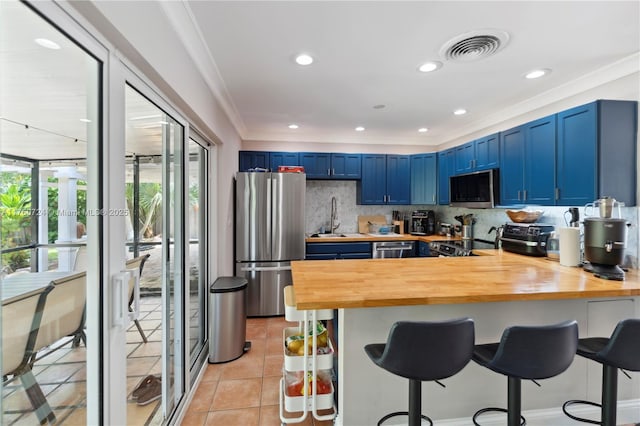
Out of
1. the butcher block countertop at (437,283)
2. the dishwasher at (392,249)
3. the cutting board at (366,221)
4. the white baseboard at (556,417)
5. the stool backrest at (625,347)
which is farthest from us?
the cutting board at (366,221)

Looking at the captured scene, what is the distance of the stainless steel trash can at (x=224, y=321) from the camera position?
2678mm

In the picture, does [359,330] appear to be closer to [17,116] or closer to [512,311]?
[512,311]

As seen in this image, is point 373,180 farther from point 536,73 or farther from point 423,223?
point 536,73

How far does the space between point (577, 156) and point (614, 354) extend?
68.4 inches

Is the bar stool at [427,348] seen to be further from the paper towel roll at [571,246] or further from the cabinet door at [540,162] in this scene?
the cabinet door at [540,162]

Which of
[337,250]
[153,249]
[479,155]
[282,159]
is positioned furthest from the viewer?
[282,159]

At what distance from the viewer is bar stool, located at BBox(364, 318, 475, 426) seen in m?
1.24

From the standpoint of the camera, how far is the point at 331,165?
15.4 ft

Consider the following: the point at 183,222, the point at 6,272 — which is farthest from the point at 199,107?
the point at 6,272

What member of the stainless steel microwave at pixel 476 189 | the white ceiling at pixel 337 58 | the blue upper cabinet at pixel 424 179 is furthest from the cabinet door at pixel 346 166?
the stainless steel microwave at pixel 476 189

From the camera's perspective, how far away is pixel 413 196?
16.0 ft

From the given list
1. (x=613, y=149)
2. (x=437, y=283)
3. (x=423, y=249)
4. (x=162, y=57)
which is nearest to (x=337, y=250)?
(x=423, y=249)

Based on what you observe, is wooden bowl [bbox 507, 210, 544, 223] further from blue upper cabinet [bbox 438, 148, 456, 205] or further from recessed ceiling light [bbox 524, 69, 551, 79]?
recessed ceiling light [bbox 524, 69, 551, 79]

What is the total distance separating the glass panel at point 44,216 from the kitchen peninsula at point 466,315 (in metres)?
0.96
